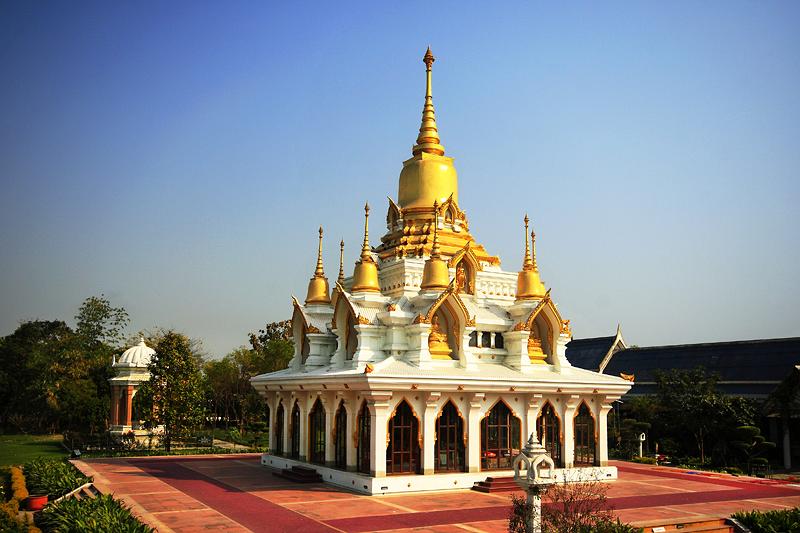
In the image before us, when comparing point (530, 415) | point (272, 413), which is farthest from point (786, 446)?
point (272, 413)

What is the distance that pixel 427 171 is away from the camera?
101 ft

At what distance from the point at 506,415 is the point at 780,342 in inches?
747

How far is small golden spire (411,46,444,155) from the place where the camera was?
31.6m

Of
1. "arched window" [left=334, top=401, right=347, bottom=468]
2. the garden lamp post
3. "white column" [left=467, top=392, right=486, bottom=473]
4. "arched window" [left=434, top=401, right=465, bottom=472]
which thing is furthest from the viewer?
"arched window" [left=334, top=401, right=347, bottom=468]

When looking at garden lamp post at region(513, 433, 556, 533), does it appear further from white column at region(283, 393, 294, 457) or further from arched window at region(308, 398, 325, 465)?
white column at region(283, 393, 294, 457)

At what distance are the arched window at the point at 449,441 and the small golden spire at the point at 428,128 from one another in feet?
40.7

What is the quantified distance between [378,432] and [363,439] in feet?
4.15

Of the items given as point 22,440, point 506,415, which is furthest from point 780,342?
point 22,440

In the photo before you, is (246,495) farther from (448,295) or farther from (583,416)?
(583,416)

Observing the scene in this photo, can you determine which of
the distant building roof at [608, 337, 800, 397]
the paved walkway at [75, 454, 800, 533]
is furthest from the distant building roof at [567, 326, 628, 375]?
the paved walkway at [75, 454, 800, 533]

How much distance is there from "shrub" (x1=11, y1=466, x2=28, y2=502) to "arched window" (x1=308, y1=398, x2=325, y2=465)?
29.4ft

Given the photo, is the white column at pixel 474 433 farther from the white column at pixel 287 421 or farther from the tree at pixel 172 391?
the tree at pixel 172 391

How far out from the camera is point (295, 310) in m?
29.2

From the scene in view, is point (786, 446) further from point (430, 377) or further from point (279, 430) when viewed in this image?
point (279, 430)
